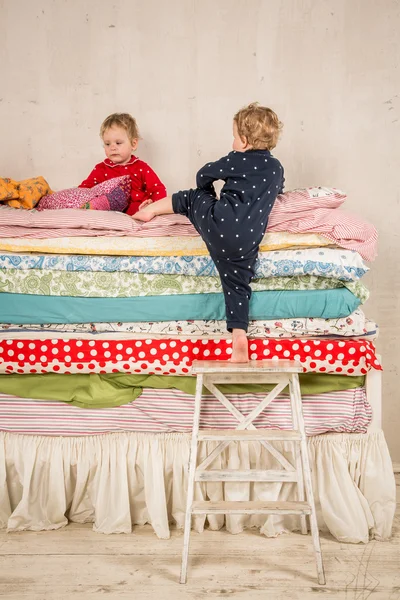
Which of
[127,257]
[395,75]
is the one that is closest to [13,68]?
[127,257]

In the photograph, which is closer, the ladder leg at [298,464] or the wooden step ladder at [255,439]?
the wooden step ladder at [255,439]

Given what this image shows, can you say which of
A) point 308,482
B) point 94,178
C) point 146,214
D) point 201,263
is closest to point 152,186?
point 94,178

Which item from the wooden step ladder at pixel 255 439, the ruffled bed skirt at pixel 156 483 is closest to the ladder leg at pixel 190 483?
the wooden step ladder at pixel 255 439

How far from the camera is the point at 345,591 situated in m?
1.88

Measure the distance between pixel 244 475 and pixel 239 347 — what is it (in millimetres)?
402

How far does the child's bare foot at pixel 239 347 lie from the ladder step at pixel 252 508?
45 cm

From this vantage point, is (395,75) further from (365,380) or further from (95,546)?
(95,546)

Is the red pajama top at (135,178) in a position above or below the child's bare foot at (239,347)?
above

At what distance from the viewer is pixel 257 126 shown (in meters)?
2.22

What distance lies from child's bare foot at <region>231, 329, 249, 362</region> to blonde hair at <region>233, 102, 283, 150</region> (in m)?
0.64

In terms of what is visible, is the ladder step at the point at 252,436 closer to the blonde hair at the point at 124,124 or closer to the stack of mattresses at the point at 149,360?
the stack of mattresses at the point at 149,360

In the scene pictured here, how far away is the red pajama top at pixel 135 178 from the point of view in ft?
8.79

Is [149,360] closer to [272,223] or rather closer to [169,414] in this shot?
[169,414]

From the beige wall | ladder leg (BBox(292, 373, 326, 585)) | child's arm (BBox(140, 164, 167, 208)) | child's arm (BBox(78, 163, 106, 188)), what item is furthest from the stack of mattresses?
the beige wall
